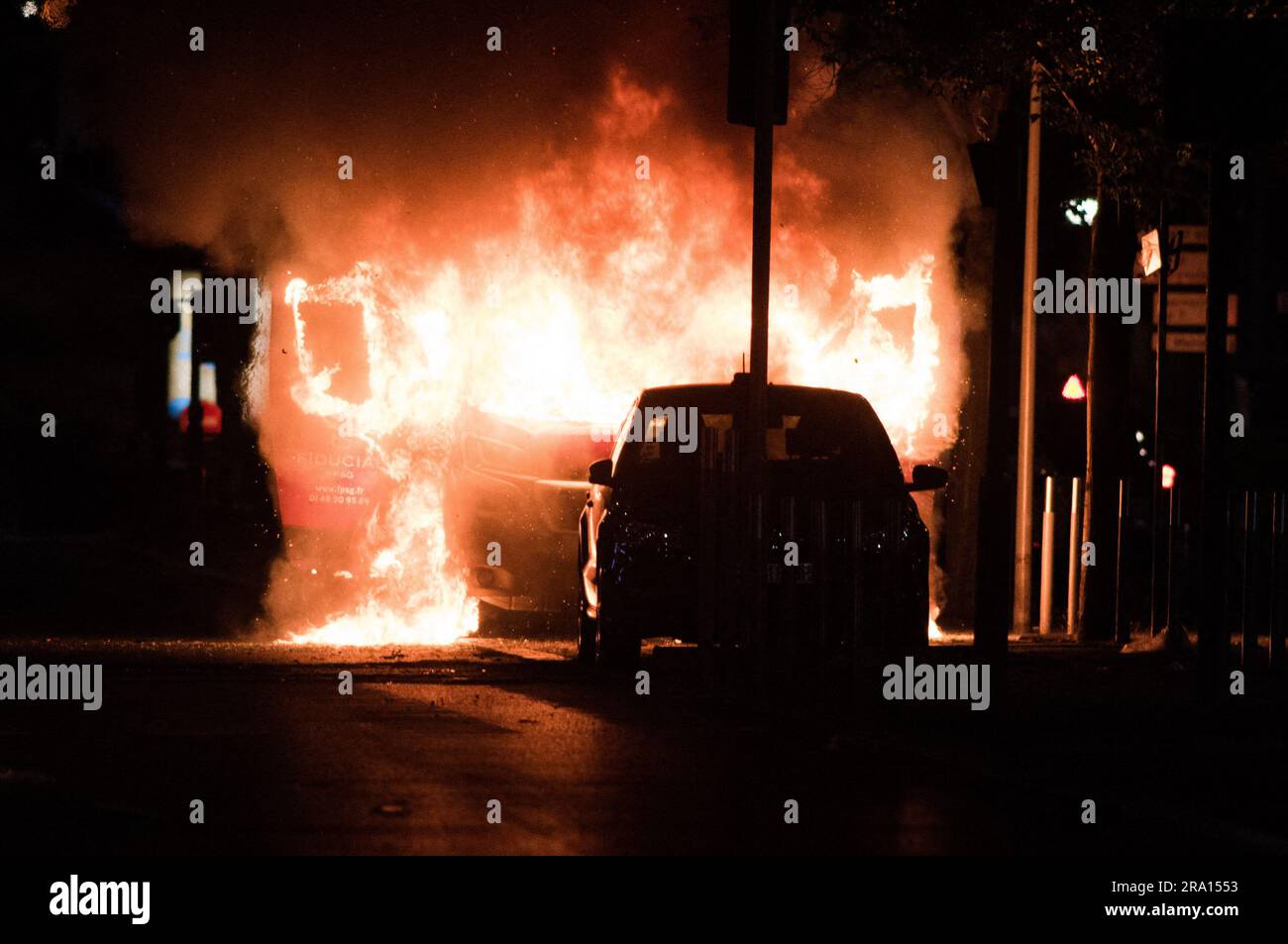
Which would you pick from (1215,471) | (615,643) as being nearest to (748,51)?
(615,643)

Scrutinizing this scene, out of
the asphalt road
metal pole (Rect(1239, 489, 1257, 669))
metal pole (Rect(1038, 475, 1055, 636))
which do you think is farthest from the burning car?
metal pole (Rect(1239, 489, 1257, 669))

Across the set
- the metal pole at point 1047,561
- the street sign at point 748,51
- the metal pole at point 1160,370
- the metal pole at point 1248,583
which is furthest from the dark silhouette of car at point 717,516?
the metal pole at point 1047,561

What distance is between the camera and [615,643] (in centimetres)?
1342

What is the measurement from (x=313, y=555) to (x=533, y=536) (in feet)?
24.9

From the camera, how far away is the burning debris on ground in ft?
28.8

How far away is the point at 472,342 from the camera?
22141mm

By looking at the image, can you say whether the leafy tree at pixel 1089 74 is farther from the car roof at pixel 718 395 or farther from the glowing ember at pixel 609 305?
the glowing ember at pixel 609 305

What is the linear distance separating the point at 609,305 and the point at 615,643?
29.4 feet

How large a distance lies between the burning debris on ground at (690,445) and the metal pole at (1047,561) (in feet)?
0.17

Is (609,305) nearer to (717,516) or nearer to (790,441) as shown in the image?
(790,441)

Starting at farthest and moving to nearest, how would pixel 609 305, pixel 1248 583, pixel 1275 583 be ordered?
pixel 609 305
pixel 1275 583
pixel 1248 583
